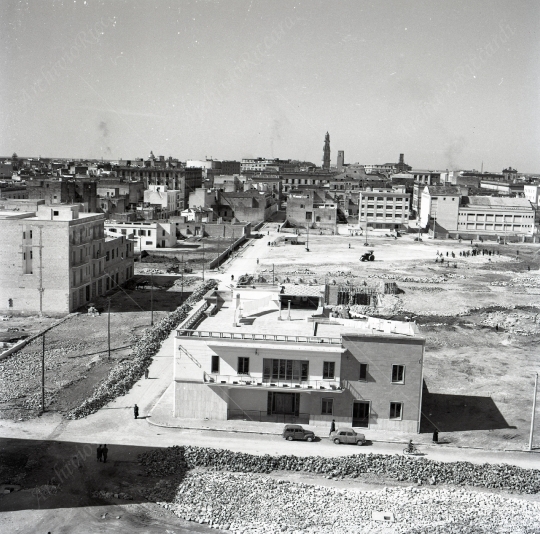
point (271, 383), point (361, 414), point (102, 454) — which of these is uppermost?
point (271, 383)

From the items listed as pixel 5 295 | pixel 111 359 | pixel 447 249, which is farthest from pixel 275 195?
pixel 111 359

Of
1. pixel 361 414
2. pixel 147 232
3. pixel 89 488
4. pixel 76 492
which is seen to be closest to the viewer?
pixel 76 492

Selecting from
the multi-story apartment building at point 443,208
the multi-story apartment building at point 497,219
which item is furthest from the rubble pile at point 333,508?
the multi-story apartment building at point 497,219

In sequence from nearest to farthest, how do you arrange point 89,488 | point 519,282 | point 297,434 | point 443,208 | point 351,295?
point 89,488, point 297,434, point 351,295, point 519,282, point 443,208

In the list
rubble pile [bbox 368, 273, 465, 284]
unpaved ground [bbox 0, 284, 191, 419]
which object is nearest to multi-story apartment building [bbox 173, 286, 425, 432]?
unpaved ground [bbox 0, 284, 191, 419]

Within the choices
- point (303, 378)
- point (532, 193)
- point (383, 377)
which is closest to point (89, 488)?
point (303, 378)

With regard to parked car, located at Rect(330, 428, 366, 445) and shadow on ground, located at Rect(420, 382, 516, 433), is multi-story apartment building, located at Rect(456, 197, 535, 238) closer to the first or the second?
shadow on ground, located at Rect(420, 382, 516, 433)

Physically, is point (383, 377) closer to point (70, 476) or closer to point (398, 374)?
point (398, 374)

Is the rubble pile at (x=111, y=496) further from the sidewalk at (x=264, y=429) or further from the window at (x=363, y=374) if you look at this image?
the window at (x=363, y=374)
